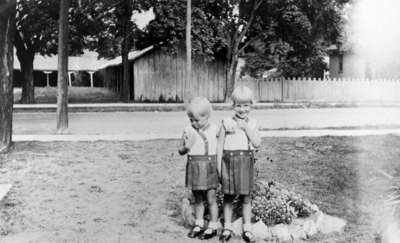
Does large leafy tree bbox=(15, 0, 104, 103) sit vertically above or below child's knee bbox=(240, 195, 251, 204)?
above

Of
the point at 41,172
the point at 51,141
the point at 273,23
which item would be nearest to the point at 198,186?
the point at 41,172

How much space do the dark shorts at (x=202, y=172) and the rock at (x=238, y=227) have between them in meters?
0.47

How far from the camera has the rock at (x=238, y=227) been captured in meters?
5.41

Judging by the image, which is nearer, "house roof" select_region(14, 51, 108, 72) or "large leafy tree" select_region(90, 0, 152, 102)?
"large leafy tree" select_region(90, 0, 152, 102)

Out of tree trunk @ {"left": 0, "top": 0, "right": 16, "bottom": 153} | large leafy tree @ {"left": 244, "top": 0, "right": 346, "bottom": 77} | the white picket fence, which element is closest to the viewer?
tree trunk @ {"left": 0, "top": 0, "right": 16, "bottom": 153}

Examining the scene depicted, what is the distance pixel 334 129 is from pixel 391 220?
32.2 ft

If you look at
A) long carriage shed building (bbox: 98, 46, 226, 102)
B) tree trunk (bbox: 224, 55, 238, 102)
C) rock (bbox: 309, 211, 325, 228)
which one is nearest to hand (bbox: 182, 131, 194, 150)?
rock (bbox: 309, 211, 325, 228)

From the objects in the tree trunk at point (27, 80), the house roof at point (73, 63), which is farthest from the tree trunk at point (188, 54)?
the house roof at point (73, 63)

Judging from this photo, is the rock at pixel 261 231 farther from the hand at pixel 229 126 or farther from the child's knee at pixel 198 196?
the hand at pixel 229 126

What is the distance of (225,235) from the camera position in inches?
204

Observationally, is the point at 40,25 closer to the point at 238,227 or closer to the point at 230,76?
the point at 230,76

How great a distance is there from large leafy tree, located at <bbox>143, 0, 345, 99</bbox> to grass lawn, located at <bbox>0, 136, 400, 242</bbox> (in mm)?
14483

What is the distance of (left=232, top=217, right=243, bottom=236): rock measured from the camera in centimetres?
541

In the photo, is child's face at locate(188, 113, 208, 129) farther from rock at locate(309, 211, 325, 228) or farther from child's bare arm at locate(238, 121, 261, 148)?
rock at locate(309, 211, 325, 228)
